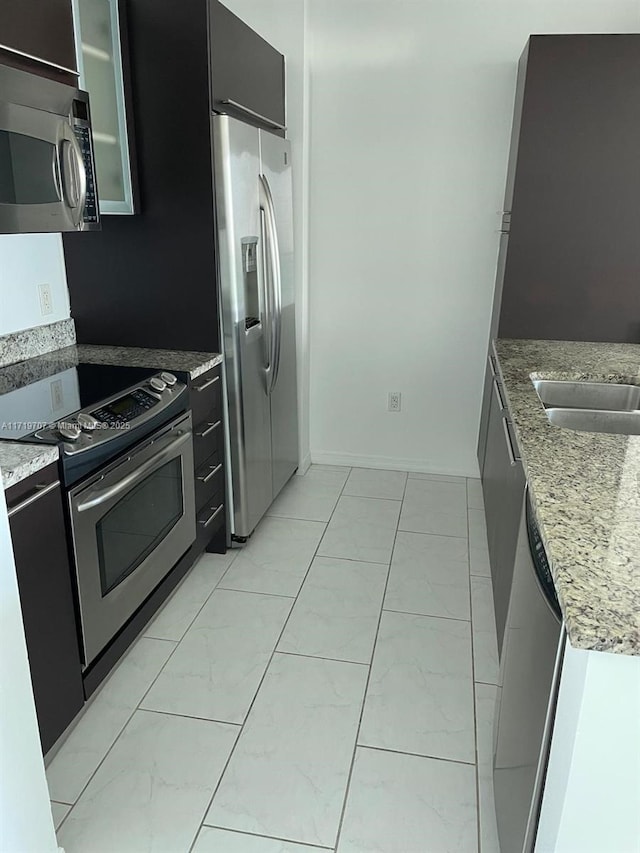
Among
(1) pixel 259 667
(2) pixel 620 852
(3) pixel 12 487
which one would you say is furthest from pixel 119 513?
(2) pixel 620 852

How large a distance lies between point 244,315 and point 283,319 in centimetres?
52

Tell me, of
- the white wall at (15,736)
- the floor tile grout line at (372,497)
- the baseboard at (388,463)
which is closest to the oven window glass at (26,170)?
the white wall at (15,736)

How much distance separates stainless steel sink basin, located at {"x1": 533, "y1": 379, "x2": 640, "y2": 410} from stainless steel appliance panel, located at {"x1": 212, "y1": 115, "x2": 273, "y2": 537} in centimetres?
118

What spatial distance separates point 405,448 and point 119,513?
7.07 feet

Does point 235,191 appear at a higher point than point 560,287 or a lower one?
higher

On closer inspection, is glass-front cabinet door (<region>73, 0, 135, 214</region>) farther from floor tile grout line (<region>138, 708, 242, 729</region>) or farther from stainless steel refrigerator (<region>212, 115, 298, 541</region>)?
floor tile grout line (<region>138, 708, 242, 729</region>)

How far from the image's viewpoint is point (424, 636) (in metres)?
2.36

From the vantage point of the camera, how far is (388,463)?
12.5 ft

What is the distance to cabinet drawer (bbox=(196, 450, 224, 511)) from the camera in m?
2.56

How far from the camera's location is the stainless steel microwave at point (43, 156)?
1.68 meters

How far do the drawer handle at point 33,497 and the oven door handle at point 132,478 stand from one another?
120 mm

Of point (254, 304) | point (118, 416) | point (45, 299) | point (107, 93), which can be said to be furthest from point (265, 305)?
point (118, 416)

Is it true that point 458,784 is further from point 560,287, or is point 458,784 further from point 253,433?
point 560,287

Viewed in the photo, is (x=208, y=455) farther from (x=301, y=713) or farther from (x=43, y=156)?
(x=43, y=156)
